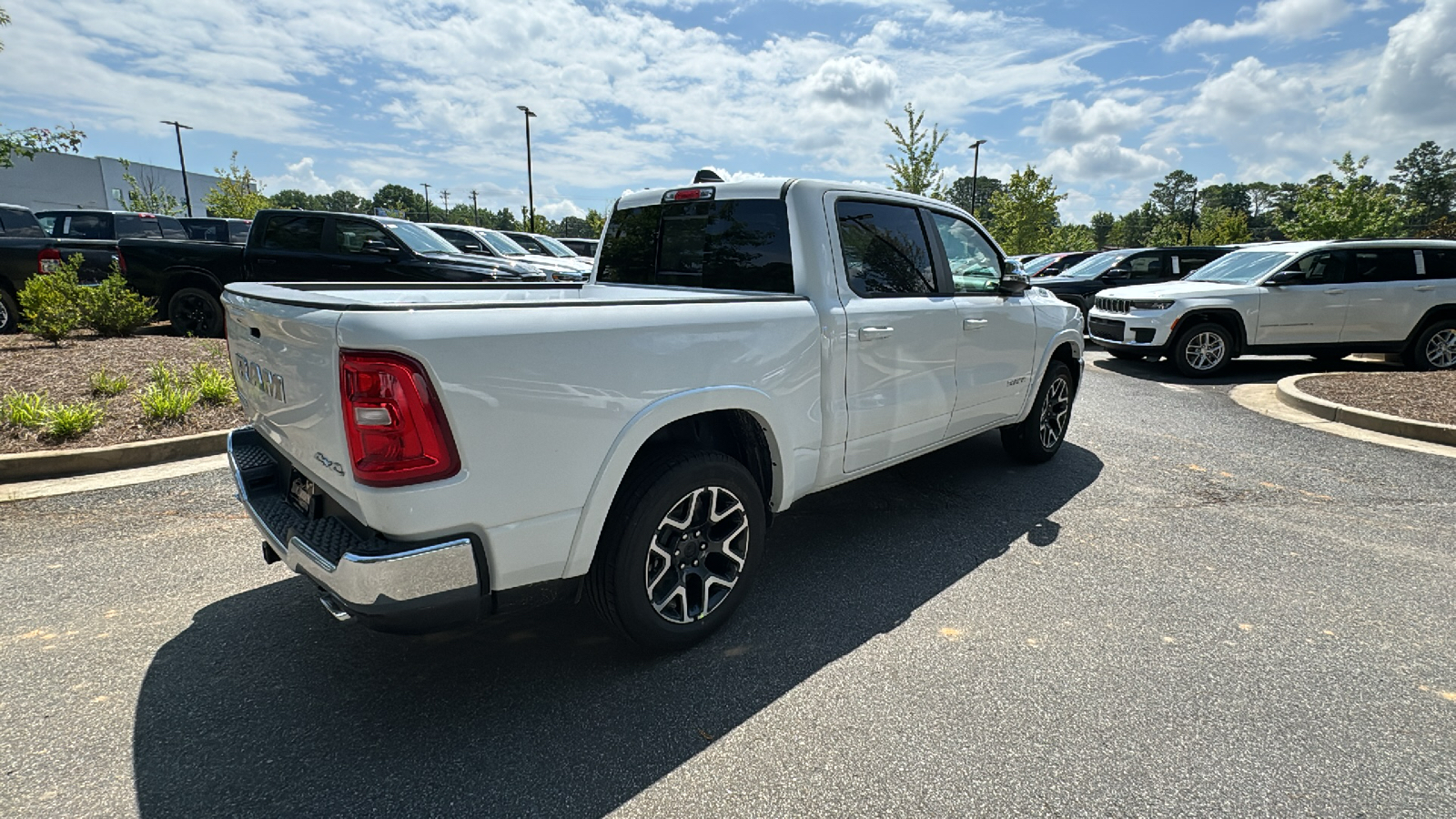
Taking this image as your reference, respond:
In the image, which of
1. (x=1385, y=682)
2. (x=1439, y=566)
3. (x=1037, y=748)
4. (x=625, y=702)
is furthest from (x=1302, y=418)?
(x=625, y=702)

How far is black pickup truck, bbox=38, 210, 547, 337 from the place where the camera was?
9602 mm

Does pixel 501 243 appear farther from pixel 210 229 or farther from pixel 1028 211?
pixel 1028 211

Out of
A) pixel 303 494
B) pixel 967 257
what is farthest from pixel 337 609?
pixel 967 257

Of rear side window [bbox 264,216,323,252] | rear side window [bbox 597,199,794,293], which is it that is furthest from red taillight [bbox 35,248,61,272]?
rear side window [bbox 597,199,794,293]

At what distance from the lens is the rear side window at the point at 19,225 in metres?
10.4

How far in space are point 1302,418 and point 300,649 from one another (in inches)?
335

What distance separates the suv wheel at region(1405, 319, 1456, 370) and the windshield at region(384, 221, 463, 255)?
42.5ft

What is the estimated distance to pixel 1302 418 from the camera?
716 cm

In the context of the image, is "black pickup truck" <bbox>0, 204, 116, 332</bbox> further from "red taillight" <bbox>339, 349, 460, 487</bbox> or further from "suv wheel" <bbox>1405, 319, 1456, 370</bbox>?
"suv wheel" <bbox>1405, 319, 1456, 370</bbox>

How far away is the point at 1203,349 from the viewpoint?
9523 mm

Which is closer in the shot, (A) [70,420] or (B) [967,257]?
(B) [967,257]

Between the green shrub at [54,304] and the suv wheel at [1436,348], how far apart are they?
16.7 metres

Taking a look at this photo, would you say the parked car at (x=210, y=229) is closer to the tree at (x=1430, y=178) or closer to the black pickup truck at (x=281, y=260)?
the black pickup truck at (x=281, y=260)

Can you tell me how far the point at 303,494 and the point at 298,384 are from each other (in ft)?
1.65
